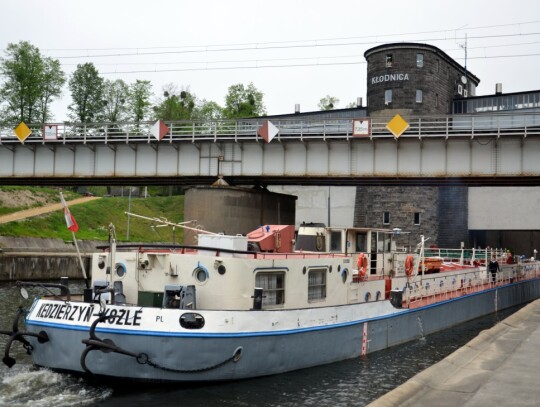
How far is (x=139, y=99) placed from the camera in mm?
85375

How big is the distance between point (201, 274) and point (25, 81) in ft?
211

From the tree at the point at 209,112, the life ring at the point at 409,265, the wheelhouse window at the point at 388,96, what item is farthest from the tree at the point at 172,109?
the life ring at the point at 409,265

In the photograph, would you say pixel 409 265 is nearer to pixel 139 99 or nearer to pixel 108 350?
pixel 108 350

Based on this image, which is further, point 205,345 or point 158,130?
point 158,130

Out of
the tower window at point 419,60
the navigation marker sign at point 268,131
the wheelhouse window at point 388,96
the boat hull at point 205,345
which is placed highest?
the tower window at point 419,60

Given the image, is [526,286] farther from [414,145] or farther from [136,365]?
[136,365]

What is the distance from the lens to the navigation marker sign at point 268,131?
3991 centimetres

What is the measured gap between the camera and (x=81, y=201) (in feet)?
247

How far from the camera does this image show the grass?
187ft

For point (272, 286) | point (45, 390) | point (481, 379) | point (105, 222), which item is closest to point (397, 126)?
point (272, 286)

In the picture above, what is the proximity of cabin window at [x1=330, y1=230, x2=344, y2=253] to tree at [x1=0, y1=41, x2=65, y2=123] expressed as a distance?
6161 centimetres

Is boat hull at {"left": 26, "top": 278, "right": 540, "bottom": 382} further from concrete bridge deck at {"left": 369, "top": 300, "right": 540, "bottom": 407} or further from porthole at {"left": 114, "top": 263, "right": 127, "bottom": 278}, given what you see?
concrete bridge deck at {"left": 369, "top": 300, "right": 540, "bottom": 407}

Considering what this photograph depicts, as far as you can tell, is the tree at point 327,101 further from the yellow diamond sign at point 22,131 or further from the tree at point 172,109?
the yellow diamond sign at point 22,131

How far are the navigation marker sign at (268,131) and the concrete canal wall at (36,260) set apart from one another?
19586 mm
